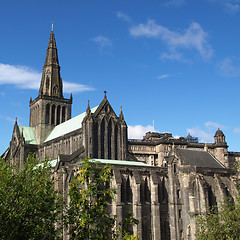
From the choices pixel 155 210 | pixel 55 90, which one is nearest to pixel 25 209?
pixel 155 210

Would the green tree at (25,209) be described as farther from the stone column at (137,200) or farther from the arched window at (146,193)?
the arched window at (146,193)

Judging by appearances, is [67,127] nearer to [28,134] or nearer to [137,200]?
[28,134]

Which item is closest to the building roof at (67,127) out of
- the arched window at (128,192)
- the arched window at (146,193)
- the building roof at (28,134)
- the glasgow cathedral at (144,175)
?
the glasgow cathedral at (144,175)

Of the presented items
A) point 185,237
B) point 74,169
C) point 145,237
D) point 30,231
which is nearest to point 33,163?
point 30,231

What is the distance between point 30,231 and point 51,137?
75108 mm

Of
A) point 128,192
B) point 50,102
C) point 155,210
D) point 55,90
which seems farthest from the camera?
point 55,90

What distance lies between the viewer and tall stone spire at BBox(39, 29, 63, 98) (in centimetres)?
11388

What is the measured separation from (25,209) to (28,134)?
81751 mm

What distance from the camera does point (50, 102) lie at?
369ft

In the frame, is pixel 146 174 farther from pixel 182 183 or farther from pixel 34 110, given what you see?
pixel 34 110

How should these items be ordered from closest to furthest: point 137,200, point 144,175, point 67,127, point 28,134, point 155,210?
point 137,200, point 155,210, point 144,175, point 67,127, point 28,134

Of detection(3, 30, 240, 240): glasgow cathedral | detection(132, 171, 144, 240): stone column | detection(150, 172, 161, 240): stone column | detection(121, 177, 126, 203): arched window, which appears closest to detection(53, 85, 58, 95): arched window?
detection(3, 30, 240, 240): glasgow cathedral

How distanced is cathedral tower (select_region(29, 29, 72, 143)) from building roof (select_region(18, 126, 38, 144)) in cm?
134

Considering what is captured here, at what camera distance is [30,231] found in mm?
32812
